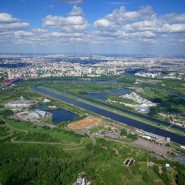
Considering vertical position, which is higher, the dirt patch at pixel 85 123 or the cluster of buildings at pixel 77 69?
the cluster of buildings at pixel 77 69

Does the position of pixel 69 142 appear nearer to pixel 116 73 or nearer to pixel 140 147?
→ pixel 140 147

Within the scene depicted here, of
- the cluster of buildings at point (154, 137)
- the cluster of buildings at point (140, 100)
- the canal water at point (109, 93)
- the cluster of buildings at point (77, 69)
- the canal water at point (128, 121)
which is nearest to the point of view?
the cluster of buildings at point (154, 137)

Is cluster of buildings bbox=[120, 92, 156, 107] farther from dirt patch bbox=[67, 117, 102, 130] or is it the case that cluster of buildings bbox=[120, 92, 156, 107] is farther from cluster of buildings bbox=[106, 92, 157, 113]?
dirt patch bbox=[67, 117, 102, 130]

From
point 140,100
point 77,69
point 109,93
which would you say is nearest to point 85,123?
point 140,100

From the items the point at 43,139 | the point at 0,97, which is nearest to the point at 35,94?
the point at 0,97

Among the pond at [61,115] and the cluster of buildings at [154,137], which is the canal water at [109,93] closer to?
the pond at [61,115]

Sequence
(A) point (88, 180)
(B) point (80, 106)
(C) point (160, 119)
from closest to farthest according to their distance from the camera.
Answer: (A) point (88, 180)
(C) point (160, 119)
(B) point (80, 106)

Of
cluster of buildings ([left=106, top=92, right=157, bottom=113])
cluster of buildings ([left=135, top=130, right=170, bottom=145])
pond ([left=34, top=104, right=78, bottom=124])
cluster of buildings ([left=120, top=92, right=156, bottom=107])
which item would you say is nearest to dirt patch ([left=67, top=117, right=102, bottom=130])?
pond ([left=34, top=104, right=78, bottom=124])

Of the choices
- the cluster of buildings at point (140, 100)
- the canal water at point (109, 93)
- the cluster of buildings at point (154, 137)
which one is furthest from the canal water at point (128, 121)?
the cluster of buildings at point (140, 100)
